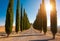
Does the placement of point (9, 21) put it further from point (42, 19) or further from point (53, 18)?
point (42, 19)

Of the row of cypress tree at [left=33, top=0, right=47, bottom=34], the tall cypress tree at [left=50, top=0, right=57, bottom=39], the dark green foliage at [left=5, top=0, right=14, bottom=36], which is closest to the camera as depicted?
the tall cypress tree at [left=50, top=0, right=57, bottom=39]

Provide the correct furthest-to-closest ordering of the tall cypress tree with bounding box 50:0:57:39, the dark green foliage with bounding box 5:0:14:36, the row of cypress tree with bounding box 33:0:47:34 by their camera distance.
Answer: the row of cypress tree with bounding box 33:0:47:34
the dark green foliage with bounding box 5:0:14:36
the tall cypress tree with bounding box 50:0:57:39

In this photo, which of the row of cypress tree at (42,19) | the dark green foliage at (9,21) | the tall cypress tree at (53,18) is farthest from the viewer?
the row of cypress tree at (42,19)

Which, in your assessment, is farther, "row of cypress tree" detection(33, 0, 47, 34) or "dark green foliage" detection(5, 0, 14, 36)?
"row of cypress tree" detection(33, 0, 47, 34)

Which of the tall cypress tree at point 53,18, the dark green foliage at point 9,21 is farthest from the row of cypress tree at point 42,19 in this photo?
the tall cypress tree at point 53,18

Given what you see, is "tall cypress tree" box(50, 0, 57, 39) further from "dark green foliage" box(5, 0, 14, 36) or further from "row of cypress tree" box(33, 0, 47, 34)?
"row of cypress tree" box(33, 0, 47, 34)

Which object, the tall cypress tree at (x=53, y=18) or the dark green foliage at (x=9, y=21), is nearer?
the tall cypress tree at (x=53, y=18)

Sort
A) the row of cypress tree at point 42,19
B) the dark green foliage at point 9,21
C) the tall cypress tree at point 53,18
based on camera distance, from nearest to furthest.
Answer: the tall cypress tree at point 53,18
the dark green foliage at point 9,21
the row of cypress tree at point 42,19

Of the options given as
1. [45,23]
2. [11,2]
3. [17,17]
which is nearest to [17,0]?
[17,17]

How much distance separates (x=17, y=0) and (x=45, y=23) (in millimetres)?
12392

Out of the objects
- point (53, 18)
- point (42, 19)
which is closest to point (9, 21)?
point (53, 18)

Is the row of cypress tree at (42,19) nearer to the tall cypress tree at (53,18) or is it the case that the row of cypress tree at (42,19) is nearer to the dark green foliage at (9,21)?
the dark green foliage at (9,21)

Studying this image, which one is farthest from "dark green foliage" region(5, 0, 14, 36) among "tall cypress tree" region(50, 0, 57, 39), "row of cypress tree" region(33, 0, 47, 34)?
"row of cypress tree" region(33, 0, 47, 34)

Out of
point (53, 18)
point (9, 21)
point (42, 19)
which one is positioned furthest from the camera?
point (42, 19)
